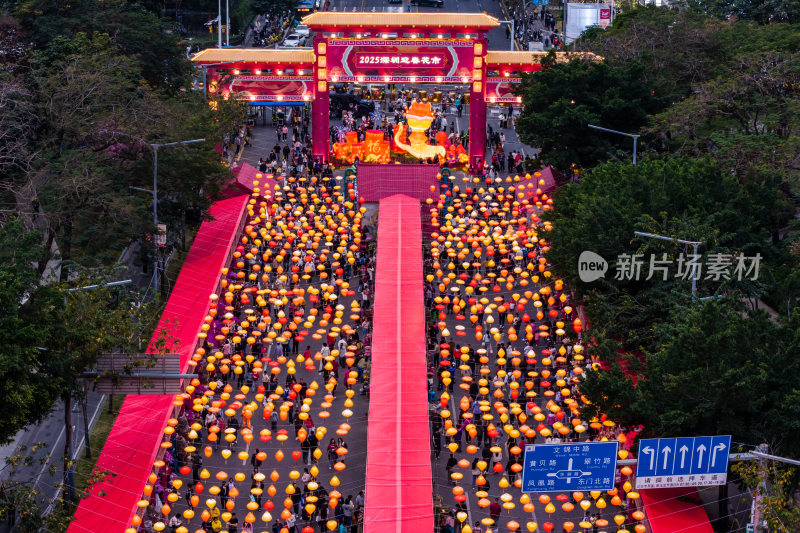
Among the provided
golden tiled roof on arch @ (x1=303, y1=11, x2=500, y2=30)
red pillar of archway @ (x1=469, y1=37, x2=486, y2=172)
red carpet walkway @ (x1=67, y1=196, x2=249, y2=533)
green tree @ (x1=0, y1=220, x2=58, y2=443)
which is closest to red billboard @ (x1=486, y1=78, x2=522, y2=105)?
red pillar of archway @ (x1=469, y1=37, x2=486, y2=172)

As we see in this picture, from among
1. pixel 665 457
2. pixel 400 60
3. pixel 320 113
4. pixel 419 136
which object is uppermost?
pixel 400 60

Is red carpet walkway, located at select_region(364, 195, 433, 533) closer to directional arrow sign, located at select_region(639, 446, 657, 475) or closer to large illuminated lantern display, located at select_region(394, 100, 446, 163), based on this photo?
directional arrow sign, located at select_region(639, 446, 657, 475)

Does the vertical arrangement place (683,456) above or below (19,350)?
below

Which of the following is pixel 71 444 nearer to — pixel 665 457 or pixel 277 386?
pixel 277 386

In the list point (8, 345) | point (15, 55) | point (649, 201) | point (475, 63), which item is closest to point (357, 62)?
point (475, 63)

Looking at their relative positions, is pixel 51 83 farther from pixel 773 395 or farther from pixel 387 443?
pixel 773 395

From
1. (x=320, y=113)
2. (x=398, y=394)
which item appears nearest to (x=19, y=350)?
(x=398, y=394)
